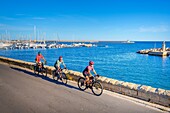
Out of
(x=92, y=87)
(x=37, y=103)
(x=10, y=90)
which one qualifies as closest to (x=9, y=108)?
(x=37, y=103)

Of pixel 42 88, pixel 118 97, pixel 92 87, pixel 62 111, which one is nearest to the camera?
pixel 62 111

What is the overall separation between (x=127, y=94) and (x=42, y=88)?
4.72m

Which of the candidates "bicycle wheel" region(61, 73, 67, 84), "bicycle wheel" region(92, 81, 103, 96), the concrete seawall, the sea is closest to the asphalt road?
"bicycle wheel" region(92, 81, 103, 96)

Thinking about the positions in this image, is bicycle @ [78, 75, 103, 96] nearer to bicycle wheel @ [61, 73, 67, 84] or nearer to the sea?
bicycle wheel @ [61, 73, 67, 84]

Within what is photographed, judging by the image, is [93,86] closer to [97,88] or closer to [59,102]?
[97,88]

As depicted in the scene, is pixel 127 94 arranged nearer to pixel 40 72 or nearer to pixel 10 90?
pixel 10 90

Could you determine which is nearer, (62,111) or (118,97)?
(62,111)

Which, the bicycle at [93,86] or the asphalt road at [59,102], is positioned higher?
the bicycle at [93,86]

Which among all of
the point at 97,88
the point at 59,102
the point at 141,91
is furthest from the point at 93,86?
the point at 141,91

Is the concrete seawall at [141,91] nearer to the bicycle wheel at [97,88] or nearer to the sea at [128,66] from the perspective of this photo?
the bicycle wheel at [97,88]

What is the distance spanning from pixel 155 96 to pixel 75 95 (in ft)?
12.1

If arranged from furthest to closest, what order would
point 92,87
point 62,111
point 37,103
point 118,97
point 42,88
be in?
point 42,88 → point 92,87 → point 118,97 → point 37,103 → point 62,111

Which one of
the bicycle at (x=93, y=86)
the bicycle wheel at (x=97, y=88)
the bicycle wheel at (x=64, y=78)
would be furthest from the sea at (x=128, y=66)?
the bicycle wheel at (x=97, y=88)

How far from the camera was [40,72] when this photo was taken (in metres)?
14.6
